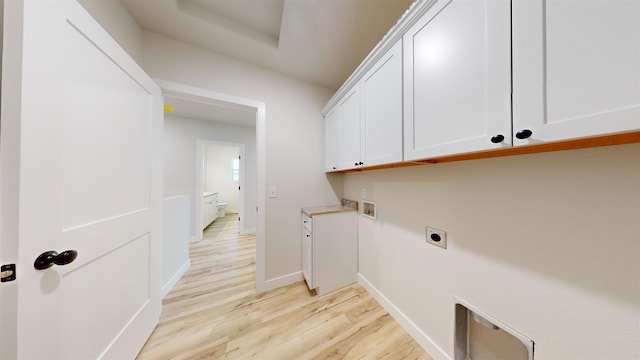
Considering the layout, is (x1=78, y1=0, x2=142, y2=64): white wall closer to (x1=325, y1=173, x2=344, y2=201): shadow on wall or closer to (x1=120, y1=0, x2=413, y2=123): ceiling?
(x1=120, y1=0, x2=413, y2=123): ceiling

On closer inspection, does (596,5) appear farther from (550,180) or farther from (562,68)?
(550,180)

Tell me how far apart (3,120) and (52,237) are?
449 millimetres

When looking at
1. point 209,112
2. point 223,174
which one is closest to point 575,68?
point 209,112

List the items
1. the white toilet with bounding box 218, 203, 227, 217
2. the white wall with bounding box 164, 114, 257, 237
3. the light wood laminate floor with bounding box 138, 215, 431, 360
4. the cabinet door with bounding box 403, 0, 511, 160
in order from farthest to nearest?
the white toilet with bounding box 218, 203, 227, 217
the white wall with bounding box 164, 114, 257, 237
the light wood laminate floor with bounding box 138, 215, 431, 360
the cabinet door with bounding box 403, 0, 511, 160

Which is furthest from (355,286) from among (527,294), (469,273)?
(527,294)

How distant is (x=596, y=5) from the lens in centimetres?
49

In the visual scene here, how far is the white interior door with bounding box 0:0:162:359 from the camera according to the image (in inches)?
23.6

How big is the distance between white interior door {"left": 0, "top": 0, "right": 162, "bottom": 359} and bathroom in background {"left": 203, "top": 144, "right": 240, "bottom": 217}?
489cm

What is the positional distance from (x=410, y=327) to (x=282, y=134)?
2138 mm

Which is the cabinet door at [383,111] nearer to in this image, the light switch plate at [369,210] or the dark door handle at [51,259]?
the light switch plate at [369,210]

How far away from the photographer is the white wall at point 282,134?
171 centimetres

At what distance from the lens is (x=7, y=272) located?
564mm

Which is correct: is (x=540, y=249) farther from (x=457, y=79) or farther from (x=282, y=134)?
(x=282, y=134)

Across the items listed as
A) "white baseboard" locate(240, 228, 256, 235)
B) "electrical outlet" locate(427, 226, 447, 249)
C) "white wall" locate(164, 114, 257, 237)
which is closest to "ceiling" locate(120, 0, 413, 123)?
"electrical outlet" locate(427, 226, 447, 249)
